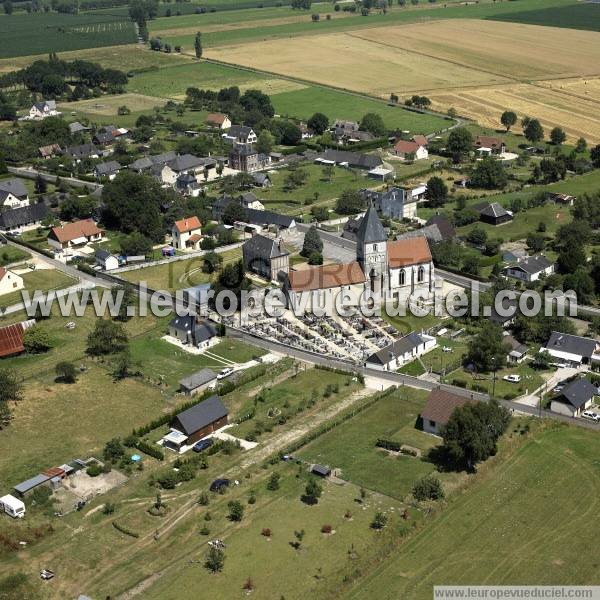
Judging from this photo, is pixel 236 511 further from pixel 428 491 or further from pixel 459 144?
pixel 459 144

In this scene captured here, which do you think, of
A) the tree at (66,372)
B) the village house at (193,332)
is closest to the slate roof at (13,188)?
the village house at (193,332)

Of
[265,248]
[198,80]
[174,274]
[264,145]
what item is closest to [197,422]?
[265,248]

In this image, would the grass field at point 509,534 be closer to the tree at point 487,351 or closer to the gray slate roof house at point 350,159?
the tree at point 487,351

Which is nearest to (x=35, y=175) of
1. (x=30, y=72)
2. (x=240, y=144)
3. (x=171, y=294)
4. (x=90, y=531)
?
(x=240, y=144)

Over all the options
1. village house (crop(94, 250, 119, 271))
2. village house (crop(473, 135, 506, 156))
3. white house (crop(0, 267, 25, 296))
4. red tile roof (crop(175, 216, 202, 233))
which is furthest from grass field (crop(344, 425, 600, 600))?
village house (crop(473, 135, 506, 156))

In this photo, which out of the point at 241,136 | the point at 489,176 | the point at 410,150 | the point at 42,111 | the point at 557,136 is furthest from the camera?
the point at 42,111
